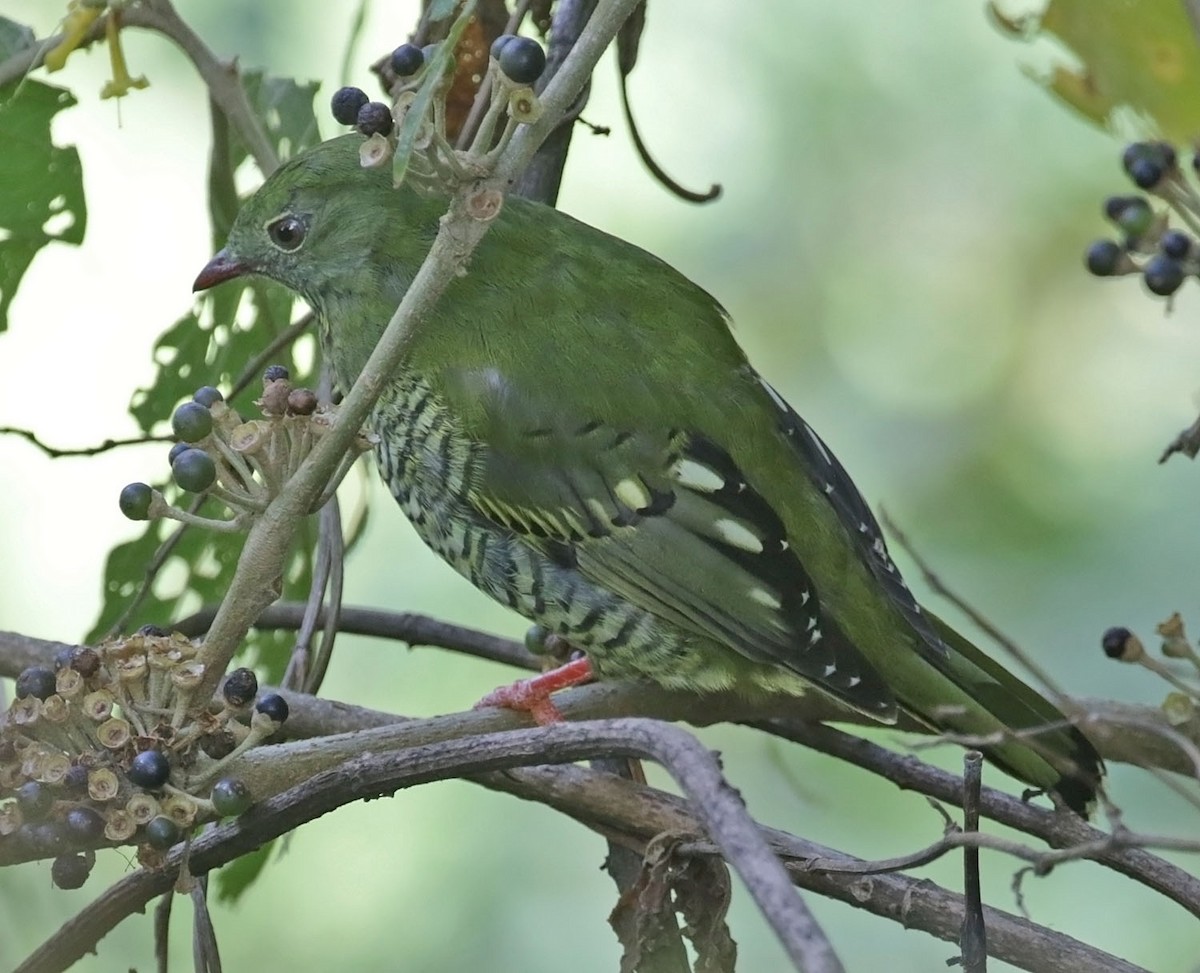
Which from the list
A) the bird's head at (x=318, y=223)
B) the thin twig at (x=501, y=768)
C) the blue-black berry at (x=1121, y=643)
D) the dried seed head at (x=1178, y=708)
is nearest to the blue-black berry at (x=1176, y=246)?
the blue-black berry at (x=1121, y=643)

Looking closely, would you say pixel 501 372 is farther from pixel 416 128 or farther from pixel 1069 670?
pixel 1069 670

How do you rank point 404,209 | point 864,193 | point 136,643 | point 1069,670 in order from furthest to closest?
point 864,193 < point 1069,670 < point 404,209 < point 136,643

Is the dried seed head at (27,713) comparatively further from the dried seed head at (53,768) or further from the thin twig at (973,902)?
the thin twig at (973,902)

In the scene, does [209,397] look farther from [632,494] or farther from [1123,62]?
[1123,62]

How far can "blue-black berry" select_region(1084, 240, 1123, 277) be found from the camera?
222cm

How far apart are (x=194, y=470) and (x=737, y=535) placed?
155 cm

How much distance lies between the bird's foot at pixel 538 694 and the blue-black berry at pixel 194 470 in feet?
3.91

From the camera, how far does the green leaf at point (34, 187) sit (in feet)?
10.2

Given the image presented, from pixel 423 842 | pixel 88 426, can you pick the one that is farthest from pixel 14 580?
pixel 423 842

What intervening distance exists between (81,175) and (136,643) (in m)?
1.39

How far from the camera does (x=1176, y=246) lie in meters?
2.15

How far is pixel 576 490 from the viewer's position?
3.33 m

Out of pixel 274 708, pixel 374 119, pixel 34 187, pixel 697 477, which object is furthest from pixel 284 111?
pixel 274 708

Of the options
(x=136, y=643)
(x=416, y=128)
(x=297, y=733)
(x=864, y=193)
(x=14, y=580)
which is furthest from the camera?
(x=864, y=193)
